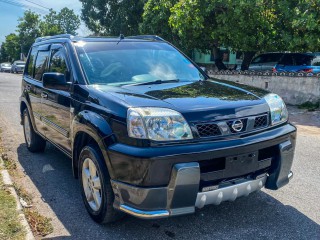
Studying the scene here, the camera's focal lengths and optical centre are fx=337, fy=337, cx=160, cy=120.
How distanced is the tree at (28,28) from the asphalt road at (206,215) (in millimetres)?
56132

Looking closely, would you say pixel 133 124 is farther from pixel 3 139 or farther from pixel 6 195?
pixel 3 139

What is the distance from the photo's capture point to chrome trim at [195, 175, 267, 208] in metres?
2.74

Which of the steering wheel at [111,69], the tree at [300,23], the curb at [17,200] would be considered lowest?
the curb at [17,200]

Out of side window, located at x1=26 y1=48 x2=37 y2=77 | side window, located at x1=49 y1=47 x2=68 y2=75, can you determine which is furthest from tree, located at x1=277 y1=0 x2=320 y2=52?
side window, located at x1=49 y1=47 x2=68 y2=75

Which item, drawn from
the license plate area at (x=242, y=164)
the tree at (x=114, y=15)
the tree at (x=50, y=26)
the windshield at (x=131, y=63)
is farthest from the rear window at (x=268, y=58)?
the tree at (x=50, y=26)

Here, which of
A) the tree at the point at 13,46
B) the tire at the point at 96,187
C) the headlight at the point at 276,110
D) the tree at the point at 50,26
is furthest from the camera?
the tree at the point at 13,46

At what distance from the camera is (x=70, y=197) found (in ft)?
13.0

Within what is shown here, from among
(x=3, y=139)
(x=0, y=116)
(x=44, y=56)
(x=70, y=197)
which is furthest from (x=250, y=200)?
(x=0, y=116)

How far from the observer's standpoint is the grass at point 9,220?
302cm

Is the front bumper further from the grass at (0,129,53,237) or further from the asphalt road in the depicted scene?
the grass at (0,129,53,237)

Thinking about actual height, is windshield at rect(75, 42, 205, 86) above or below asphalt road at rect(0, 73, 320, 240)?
above

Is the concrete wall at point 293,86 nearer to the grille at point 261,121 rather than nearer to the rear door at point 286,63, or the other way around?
the rear door at point 286,63

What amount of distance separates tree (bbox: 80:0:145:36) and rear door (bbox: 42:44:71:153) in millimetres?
18112

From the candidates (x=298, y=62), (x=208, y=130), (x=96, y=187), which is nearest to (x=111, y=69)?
(x=96, y=187)
